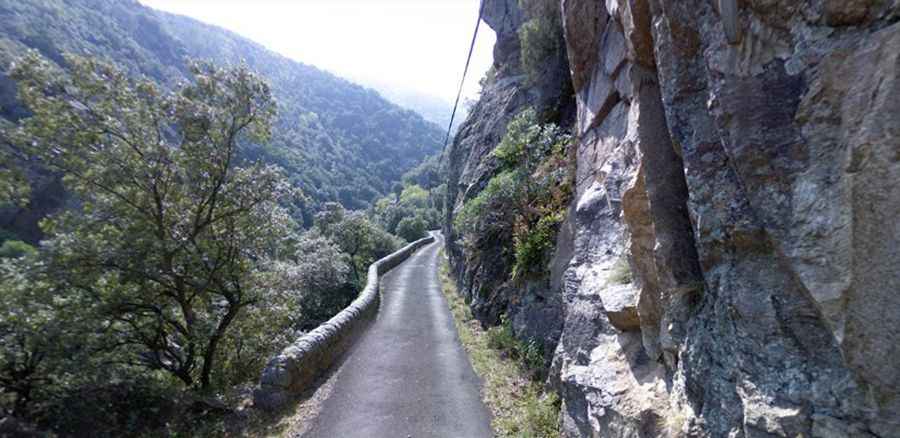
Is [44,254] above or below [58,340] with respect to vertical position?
above

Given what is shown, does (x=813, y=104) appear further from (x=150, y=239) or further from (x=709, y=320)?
(x=150, y=239)

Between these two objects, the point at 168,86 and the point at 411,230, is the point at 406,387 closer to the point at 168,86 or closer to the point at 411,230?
the point at 411,230

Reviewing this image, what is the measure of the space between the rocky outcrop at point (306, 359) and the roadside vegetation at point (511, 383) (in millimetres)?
3298

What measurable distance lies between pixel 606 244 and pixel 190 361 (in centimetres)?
936

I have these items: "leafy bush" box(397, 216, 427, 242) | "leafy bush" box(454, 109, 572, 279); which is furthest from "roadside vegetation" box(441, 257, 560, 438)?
"leafy bush" box(397, 216, 427, 242)

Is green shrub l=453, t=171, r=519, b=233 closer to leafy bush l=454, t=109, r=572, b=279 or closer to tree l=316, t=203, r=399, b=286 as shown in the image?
leafy bush l=454, t=109, r=572, b=279

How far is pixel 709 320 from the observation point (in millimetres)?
3496

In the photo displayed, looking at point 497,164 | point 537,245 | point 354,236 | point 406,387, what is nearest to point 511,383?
point 406,387

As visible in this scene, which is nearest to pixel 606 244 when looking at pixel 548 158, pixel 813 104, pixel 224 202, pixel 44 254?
pixel 813 104

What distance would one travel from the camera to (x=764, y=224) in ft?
9.21

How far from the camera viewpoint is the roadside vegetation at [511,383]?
270 inches

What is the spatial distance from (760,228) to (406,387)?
7.63 meters

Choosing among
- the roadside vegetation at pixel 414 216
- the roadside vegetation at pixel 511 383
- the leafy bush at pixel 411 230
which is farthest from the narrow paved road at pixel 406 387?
the leafy bush at pixel 411 230

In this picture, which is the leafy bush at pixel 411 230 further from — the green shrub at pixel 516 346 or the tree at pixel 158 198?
the tree at pixel 158 198
